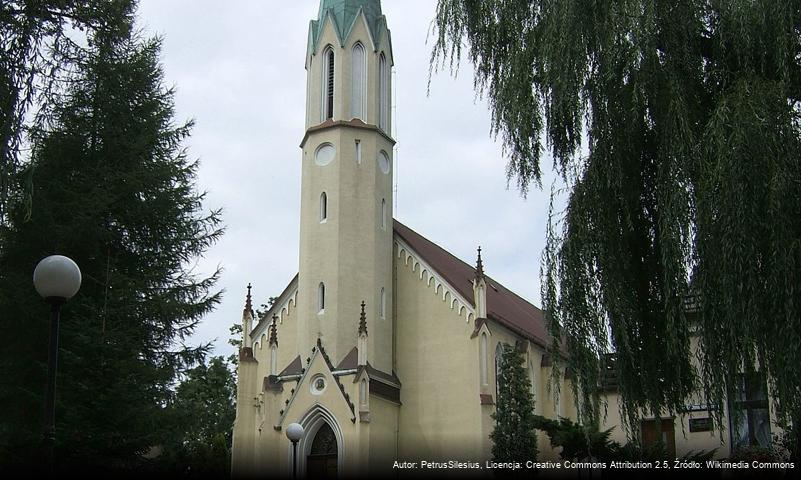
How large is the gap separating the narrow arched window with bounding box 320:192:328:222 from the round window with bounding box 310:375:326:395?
604 centimetres

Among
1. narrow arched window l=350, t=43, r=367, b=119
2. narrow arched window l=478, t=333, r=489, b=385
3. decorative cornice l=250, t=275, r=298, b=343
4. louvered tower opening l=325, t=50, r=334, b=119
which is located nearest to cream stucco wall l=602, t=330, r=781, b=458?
narrow arched window l=478, t=333, r=489, b=385

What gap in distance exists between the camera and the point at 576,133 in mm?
12688

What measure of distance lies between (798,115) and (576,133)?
3.11m

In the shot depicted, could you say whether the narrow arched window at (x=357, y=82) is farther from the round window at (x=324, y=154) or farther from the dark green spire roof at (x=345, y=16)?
the round window at (x=324, y=154)

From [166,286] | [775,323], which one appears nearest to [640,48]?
[775,323]

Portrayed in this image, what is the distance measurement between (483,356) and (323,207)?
8127 millimetres

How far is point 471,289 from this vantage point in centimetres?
3428

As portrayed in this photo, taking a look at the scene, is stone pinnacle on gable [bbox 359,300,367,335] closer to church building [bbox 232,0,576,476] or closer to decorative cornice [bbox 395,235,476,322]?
church building [bbox 232,0,576,476]

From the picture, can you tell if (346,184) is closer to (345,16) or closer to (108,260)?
(345,16)

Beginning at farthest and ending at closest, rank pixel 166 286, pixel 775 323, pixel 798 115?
pixel 166 286, pixel 798 115, pixel 775 323

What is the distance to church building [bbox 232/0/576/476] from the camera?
2962cm

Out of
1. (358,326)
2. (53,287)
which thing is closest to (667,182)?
(53,287)

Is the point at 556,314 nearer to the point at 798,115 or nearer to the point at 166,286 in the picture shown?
the point at 798,115

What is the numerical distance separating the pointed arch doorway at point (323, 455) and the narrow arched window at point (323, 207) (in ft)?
24.9
